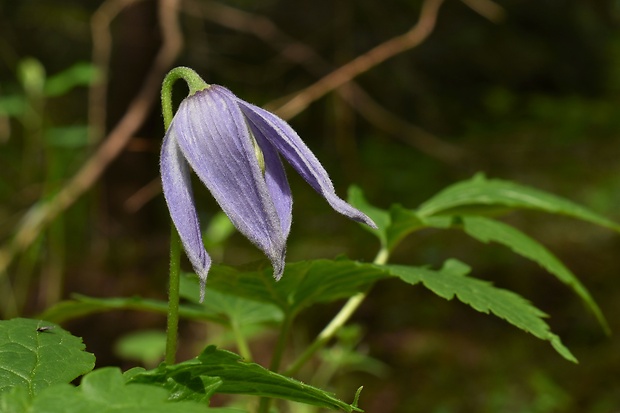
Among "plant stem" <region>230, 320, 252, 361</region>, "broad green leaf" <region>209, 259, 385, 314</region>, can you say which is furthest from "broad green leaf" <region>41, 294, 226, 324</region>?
"broad green leaf" <region>209, 259, 385, 314</region>

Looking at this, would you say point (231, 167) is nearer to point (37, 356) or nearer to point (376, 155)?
point (37, 356)

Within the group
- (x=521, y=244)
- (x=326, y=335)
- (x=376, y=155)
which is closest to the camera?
(x=326, y=335)

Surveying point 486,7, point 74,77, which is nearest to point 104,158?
point 74,77

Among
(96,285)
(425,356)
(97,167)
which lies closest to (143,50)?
(96,285)

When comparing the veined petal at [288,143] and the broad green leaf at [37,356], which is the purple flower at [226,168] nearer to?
the veined petal at [288,143]

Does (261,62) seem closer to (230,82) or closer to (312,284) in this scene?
(230,82)

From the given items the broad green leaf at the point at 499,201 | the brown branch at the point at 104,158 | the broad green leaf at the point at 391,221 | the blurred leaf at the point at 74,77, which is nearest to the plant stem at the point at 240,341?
the broad green leaf at the point at 391,221
